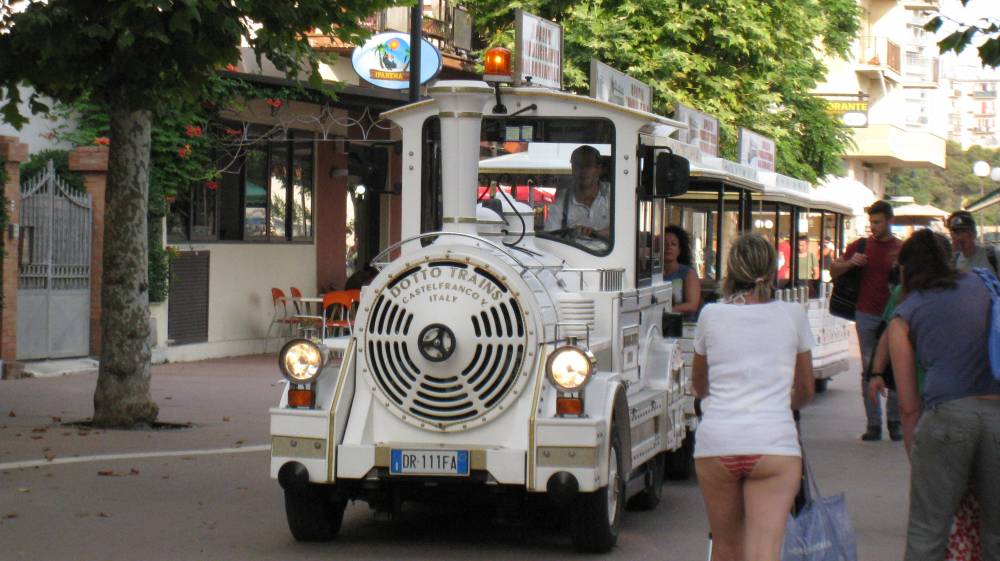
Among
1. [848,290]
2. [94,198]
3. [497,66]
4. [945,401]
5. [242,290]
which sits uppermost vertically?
[497,66]

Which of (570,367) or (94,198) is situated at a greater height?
(94,198)

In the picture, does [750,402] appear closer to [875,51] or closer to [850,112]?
[850,112]

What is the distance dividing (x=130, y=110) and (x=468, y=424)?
5620 millimetres

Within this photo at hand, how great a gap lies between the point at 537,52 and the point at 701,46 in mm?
21224

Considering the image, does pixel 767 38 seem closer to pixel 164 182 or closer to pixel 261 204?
pixel 261 204

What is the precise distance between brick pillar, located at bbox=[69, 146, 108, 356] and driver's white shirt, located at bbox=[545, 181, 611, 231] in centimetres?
1078

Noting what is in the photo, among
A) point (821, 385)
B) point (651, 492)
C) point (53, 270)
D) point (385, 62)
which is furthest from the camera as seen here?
point (385, 62)

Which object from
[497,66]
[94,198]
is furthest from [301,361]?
[94,198]

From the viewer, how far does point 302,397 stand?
27.1ft

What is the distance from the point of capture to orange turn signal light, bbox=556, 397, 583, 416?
26.2ft

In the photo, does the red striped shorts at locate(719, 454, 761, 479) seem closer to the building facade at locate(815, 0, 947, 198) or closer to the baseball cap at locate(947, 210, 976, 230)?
the baseball cap at locate(947, 210, 976, 230)

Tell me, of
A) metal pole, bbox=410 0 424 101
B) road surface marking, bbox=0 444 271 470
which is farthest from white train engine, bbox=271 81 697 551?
metal pole, bbox=410 0 424 101

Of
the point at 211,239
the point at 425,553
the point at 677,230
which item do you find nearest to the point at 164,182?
the point at 211,239

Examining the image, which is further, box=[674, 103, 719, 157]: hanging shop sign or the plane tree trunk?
box=[674, 103, 719, 157]: hanging shop sign
